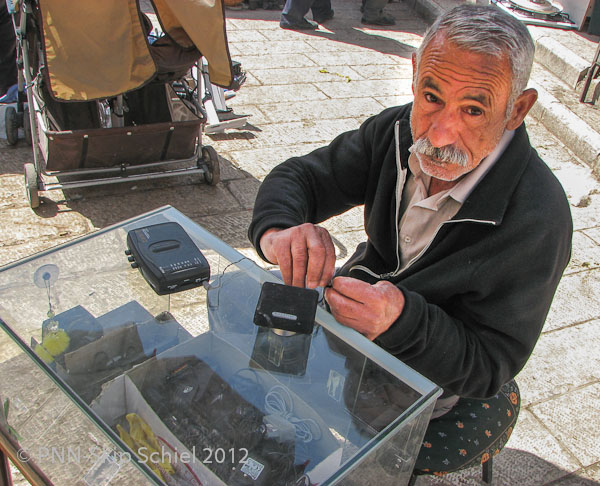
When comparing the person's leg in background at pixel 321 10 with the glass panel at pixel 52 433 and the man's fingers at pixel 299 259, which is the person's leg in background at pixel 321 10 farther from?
the glass panel at pixel 52 433

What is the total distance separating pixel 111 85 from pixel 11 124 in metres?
1.30

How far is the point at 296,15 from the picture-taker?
697cm

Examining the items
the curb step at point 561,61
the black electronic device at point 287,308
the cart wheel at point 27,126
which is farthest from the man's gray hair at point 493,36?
the curb step at point 561,61

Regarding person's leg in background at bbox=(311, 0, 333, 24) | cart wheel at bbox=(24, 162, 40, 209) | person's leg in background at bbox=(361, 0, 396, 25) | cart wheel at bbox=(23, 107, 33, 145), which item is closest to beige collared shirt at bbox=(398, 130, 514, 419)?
cart wheel at bbox=(24, 162, 40, 209)

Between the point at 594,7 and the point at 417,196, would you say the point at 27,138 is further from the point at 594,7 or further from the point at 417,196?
the point at 594,7

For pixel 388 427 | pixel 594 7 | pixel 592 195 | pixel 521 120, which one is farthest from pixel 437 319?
pixel 594 7

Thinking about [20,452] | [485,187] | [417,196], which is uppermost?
[485,187]

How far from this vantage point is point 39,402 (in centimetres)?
137

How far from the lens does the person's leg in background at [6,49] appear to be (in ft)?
15.3

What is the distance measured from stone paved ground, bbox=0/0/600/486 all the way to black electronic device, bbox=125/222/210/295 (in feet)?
3.96

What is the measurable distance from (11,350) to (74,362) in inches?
5.6

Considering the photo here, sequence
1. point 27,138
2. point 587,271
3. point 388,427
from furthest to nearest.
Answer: point 27,138 → point 587,271 → point 388,427

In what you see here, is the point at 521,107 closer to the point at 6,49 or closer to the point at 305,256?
the point at 305,256

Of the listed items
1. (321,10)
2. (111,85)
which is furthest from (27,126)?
(321,10)
